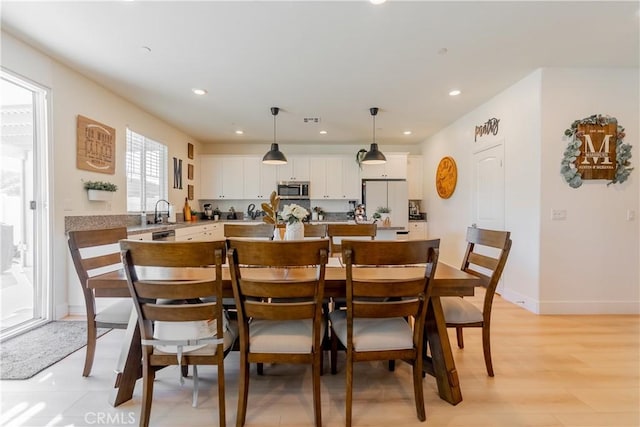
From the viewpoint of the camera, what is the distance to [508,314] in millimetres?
3166

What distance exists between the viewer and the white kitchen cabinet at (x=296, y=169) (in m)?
6.25

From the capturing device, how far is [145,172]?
449 cm

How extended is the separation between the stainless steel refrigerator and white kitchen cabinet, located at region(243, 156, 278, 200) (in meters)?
1.97

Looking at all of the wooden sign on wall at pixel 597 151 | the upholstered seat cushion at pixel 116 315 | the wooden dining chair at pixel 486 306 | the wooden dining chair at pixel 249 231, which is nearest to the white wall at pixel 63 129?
the upholstered seat cushion at pixel 116 315

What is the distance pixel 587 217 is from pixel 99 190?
204 inches

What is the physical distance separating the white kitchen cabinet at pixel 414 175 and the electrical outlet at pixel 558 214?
3346 millimetres

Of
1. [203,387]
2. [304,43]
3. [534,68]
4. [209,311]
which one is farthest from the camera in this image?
[534,68]

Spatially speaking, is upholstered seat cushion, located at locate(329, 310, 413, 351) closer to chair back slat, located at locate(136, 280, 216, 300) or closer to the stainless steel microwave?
chair back slat, located at locate(136, 280, 216, 300)

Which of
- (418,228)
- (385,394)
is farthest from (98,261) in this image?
(418,228)

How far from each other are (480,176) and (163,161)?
4909 millimetres

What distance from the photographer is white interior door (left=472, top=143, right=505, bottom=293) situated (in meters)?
3.80

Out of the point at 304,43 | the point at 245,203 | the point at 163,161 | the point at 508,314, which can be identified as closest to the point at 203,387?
the point at 304,43

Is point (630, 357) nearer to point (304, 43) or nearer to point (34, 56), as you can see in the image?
point (304, 43)

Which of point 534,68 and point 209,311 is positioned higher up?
point 534,68
